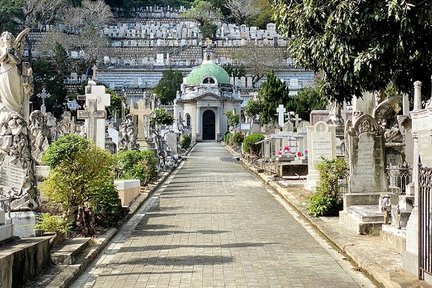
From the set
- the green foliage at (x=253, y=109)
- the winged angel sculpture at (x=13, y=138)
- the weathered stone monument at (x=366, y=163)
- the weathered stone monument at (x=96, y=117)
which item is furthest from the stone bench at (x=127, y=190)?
the green foliage at (x=253, y=109)

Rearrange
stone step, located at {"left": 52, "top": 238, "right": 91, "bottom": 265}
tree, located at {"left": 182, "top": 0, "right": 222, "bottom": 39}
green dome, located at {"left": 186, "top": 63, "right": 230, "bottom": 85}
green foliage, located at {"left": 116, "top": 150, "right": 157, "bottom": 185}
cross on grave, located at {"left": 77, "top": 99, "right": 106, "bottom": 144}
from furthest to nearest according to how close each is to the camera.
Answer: tree, located at {"left": 182, "top": 0, "right": 222, "bottom": 39}, green dome, located at {"left": 186, "top": 63, "right": 230, "bottom": 85}, green foliage, located at {"left": 116, "top": 150, "right": 157, "bottom": 185}, cross on grave, located at {"left": 77, "top": 99, "right": 106, "bottom": 144}, stone step, located at {"left": 52, "top": 238, "right": 91, "bottom": 265}

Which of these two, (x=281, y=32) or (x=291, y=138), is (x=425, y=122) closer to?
(x=281, y=32)

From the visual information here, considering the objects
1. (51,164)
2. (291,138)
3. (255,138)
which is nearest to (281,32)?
(51,164)

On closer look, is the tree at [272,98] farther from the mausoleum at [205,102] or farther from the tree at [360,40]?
the tree at [360,40]

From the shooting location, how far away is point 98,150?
12.3 metres

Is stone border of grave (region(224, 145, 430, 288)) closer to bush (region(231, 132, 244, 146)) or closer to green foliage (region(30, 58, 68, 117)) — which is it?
bush (region(231, 132, 244, 146))

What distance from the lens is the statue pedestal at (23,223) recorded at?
360 inches

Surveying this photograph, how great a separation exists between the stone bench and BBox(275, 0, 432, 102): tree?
22.9 feet

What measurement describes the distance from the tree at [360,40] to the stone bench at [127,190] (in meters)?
6.98

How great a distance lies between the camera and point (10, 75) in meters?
9.53

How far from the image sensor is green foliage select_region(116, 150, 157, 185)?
20859mm

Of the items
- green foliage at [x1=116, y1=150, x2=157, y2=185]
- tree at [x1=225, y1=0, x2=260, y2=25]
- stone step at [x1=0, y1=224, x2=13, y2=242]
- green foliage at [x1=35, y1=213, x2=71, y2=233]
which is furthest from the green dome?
stone step at [x1=0, y1=224, x2=13, y2=242]

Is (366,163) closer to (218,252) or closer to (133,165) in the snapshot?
(218,252)

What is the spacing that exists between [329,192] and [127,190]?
5.39m
